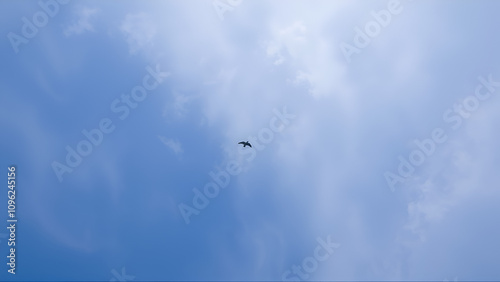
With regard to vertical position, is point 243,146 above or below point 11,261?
above

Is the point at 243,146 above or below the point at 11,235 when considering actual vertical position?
above

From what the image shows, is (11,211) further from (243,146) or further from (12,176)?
(243,146)

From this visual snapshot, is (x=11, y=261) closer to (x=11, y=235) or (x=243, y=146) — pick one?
(x=11, y=235)

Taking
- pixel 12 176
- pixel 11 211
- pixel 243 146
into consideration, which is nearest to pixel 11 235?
pixel 11 211

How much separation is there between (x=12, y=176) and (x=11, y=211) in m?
6.62

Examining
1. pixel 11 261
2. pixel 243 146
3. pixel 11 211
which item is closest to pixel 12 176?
pixel 11 211

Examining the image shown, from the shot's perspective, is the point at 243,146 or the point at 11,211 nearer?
the point at 11,211

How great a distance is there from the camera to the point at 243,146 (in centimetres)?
7944

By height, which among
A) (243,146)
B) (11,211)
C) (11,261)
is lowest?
(11,261)

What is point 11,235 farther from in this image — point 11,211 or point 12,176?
point 12,176

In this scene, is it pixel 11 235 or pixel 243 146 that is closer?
pixel 11 235

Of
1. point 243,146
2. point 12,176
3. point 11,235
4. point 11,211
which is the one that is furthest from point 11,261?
point 243,146

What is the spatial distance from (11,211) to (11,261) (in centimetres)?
903

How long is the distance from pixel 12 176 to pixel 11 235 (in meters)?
10.8
